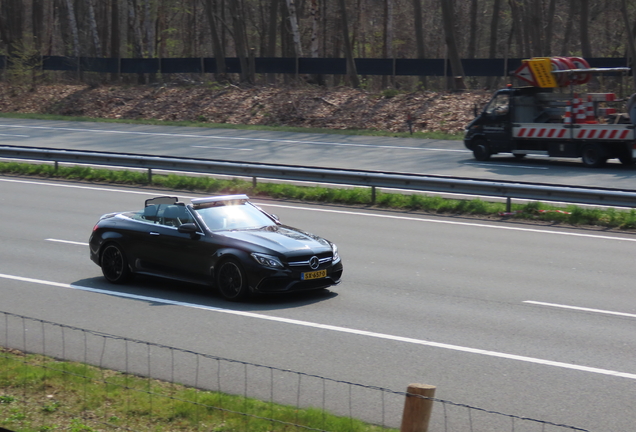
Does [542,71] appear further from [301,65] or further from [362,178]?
[301,65]

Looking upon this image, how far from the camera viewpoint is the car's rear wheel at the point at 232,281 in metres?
10.4

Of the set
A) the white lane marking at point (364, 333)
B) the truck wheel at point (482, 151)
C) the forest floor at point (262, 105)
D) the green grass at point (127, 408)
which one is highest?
the forest floor at point (262, 105)

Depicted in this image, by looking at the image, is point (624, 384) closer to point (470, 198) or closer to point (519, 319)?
point (519, 319)

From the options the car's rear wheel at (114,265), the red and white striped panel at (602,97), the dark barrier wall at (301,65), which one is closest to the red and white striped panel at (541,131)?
the red and white striped panel at (602,97)

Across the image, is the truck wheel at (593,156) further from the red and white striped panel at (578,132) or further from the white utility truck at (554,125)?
the red and white striped panel at (578,132)

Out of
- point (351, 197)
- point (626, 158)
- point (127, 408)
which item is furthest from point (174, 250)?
point (626, 158)

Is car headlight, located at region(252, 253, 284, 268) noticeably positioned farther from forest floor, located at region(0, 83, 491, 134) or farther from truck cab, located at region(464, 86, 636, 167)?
forest floor, located at region(0, 83, 491, 134)

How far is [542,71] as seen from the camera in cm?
2591

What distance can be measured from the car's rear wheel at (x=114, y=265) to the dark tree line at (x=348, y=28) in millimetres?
28605

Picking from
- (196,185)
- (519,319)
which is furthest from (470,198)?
(519,319)

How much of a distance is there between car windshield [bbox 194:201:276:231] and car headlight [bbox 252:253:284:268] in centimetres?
99

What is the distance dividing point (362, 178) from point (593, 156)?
890 centimetres

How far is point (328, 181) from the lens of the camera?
64.3ft

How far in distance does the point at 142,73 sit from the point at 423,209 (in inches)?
1347
